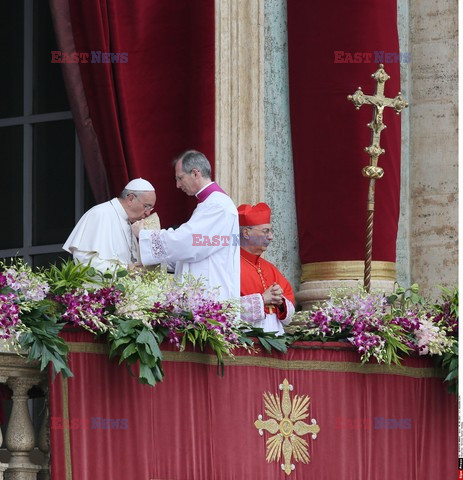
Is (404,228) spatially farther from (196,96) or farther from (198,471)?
(198,471)

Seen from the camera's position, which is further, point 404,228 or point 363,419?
point 404,228

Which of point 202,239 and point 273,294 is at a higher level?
point 202,239

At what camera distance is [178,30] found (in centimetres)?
1188

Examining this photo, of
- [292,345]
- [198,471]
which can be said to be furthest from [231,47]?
[198,471]

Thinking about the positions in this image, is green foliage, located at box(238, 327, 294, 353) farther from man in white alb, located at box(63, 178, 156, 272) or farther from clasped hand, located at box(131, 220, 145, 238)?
clasped hand, located at box(131, 220, 145, 238)

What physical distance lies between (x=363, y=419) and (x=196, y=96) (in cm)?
302

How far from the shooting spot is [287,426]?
31.2 feet

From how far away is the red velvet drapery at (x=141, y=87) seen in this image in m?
11.6

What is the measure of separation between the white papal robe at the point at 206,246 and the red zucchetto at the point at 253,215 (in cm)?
36

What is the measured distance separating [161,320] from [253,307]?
1.13m

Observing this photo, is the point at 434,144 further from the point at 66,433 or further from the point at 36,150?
the point at 66,433

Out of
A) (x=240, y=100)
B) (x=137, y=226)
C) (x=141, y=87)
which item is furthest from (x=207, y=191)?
(x=240, y=100)

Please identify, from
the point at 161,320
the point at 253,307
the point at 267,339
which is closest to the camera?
the point at 161,320

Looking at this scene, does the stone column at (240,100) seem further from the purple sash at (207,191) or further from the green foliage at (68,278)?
the green foliage at (68,278)
